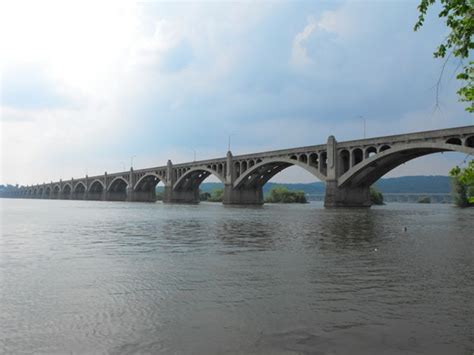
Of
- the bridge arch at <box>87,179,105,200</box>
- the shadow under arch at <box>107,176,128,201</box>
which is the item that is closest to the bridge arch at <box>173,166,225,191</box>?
the shadow under arch at <box>107,176,128,201</box>

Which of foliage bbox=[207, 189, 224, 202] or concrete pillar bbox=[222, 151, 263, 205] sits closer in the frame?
concrete pillar bbox=[222, 151, 263, 205]

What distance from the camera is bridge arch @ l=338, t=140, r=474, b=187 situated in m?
57.9

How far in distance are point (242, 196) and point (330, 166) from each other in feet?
111

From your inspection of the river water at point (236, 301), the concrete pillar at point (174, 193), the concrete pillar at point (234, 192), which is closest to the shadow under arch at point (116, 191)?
the concrete pillar at point (174, 193)

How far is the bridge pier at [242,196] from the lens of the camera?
339 ft

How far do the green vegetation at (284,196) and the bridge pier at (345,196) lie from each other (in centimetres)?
5996

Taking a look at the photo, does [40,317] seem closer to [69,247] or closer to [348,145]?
[69,247]

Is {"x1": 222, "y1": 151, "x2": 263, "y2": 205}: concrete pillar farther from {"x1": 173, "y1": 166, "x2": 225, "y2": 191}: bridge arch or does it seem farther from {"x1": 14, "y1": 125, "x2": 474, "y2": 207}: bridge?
{"x1": 173, "y1": 166, "x2": 225, "y2": 191}: bridge arch

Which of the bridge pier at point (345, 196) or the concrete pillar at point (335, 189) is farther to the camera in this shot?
the bridge pier at point (345, 196)

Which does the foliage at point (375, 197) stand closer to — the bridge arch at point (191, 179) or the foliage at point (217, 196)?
the bridge arch at point (191, 179)

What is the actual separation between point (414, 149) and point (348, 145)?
13395 millimetres

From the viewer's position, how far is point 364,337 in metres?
6.61

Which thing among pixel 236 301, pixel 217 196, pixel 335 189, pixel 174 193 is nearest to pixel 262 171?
pixel 335 189

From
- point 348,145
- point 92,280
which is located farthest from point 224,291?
point 348,145
